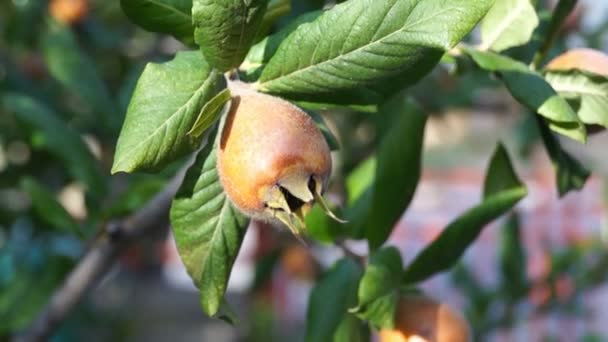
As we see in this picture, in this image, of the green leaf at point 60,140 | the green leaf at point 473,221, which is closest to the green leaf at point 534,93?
the green leaf at point 473,221

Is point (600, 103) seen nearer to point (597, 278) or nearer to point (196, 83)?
point (196, 83)

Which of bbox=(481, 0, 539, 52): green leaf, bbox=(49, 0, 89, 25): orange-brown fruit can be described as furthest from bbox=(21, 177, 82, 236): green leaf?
bbox=(49, 0, 89, 25): orange-brown fruit

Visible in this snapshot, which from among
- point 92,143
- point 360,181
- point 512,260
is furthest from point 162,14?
point 92,143

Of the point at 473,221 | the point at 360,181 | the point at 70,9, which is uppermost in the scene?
the point at 473,221

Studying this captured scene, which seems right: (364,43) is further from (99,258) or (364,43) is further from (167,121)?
(99,258)

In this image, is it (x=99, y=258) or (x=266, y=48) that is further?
(x=99, y=258)

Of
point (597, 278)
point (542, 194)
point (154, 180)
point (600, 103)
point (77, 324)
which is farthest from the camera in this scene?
point (542, 194)

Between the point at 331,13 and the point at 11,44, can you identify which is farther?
the point at 11,44

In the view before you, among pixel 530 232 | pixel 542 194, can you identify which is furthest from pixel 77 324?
pixel 542 194
